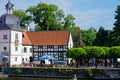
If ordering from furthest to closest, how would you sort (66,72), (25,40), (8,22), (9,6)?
(25,40)
(9,6)
(8,22)
(66,72)

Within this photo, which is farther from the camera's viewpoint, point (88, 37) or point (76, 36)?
point (88, 37)

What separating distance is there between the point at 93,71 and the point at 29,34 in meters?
26.8

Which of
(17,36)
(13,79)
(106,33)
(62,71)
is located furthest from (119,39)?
(13,79)

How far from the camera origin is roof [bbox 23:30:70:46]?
62269 millimetres

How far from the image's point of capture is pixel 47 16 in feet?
247

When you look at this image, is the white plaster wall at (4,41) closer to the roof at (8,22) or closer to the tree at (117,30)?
the roof at (8,22)

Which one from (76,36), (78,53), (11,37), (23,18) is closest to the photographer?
(78,53)

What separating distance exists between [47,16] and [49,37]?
1269cm

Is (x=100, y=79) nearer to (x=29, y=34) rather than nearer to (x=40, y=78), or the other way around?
(x=40, y=78)

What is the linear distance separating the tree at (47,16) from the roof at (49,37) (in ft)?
32.5

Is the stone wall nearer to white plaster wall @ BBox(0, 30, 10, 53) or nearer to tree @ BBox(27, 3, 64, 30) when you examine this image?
white plaster wall @ BBox(0, 30, 10, 53)

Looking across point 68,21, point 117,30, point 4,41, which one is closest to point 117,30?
point 117,30

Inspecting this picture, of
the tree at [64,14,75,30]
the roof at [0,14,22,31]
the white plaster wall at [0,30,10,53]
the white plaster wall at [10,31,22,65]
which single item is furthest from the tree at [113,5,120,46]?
the white plaster wall at [0,30,10,53]

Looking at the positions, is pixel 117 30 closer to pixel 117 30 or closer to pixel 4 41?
pixel 117 30
